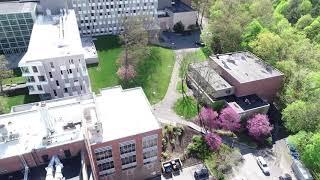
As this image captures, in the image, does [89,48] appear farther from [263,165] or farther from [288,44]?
[263,165]

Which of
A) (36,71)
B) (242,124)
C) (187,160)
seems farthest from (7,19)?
(242,124)

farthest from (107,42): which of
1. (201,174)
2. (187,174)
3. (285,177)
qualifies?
(285,177)

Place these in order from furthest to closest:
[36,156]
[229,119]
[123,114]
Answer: [229,119]
[123,114]
[36,156]

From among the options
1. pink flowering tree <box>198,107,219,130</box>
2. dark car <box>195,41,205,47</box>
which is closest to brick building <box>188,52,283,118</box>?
pink flowering tree <box>198,107,219,130</box>

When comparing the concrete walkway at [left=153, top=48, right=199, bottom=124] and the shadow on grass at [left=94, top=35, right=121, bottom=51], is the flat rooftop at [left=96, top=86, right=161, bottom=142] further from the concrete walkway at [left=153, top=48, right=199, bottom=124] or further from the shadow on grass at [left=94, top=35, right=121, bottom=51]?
the shadow on grass at [left=94, top=35, right=121, bottom=51]

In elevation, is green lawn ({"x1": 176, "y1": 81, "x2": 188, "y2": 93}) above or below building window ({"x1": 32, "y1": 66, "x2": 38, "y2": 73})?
below

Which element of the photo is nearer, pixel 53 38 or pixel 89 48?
pixel 53 38
